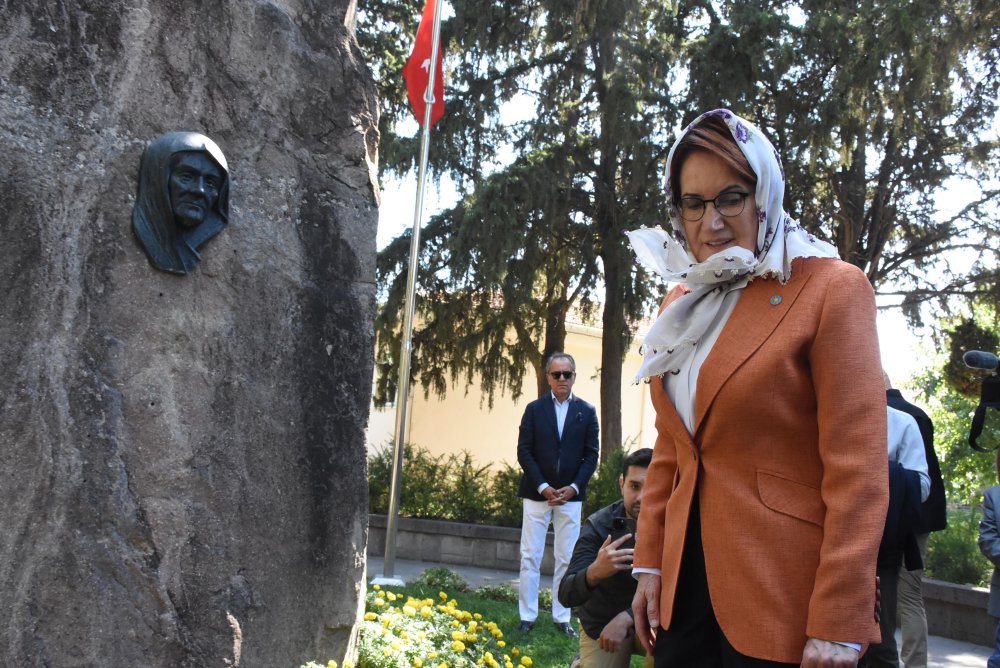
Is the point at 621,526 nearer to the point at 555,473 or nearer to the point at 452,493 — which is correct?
the point at 555,473

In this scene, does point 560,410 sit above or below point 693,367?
below

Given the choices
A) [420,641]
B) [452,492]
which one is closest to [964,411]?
[452,492]

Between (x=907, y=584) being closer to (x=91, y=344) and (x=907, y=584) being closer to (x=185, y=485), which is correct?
(x=185, y=485)

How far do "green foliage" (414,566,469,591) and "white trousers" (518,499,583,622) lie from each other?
1.76 meters

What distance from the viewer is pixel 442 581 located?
8.99m

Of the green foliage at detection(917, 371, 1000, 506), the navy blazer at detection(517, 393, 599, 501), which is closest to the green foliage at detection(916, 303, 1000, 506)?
the green foliage at detection(917, 371, 1000, 506)

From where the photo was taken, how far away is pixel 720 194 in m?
2.13

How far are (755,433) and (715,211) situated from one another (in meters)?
0.51

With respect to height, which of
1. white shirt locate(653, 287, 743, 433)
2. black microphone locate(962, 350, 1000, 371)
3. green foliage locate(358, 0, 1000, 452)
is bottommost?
white shirt locate(653, 287, 743, 433)

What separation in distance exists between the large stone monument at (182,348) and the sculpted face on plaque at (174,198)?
0.14ft

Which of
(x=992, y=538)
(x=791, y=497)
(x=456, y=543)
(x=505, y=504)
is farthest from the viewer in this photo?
(x=505, y=504)

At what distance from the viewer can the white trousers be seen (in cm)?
723

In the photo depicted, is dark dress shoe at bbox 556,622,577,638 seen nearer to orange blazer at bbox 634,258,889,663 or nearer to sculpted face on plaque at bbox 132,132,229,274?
sculpted face on plaque at bbox 132,132,229,274

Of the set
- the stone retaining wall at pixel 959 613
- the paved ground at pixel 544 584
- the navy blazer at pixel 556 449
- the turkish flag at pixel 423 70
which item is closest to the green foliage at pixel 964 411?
the stone retaining wall at pixel 959 613
